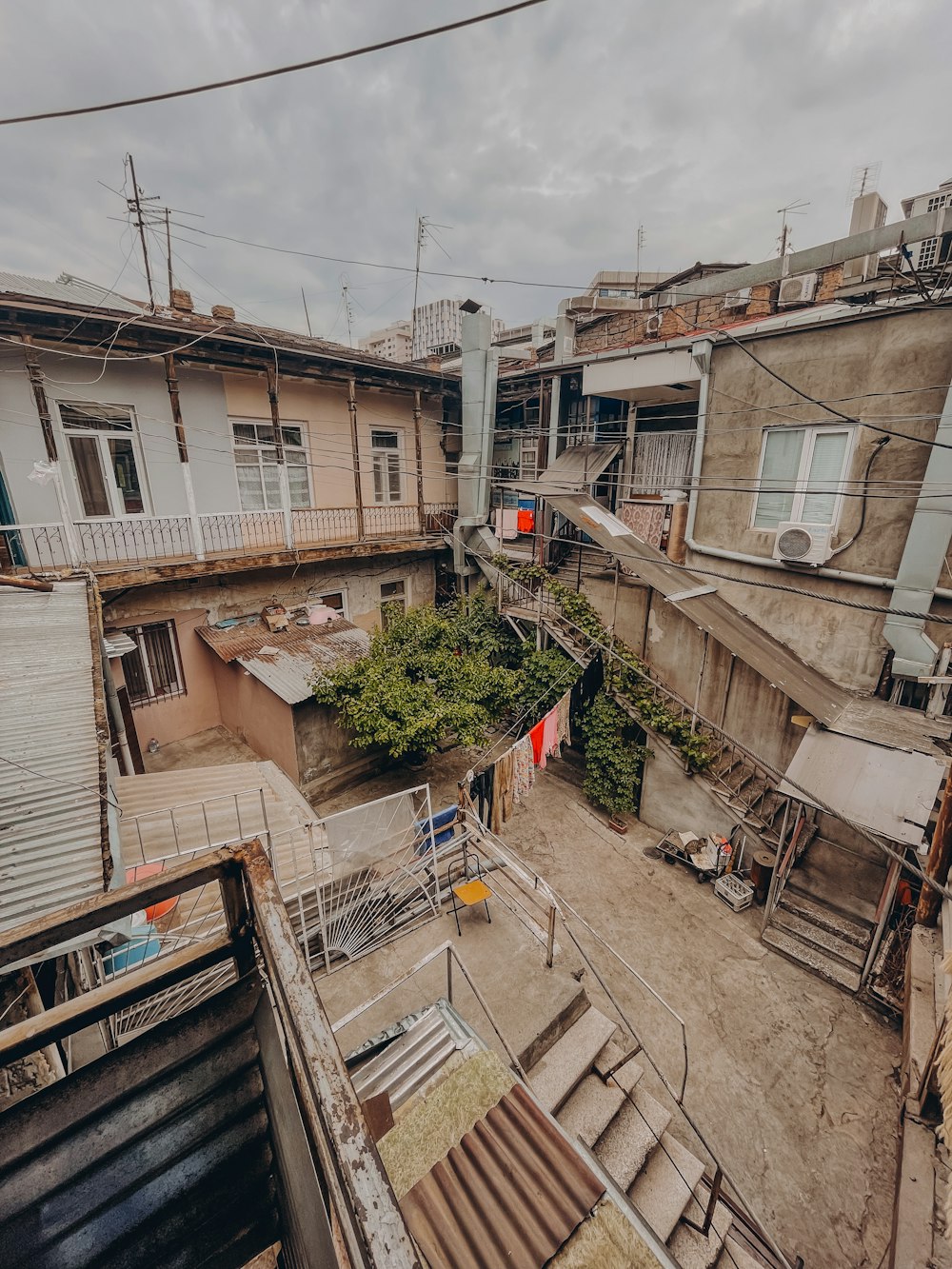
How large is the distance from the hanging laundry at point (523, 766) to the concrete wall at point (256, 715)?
446 centimetres

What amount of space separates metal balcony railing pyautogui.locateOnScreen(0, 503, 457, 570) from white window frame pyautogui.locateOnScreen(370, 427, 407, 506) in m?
0.78

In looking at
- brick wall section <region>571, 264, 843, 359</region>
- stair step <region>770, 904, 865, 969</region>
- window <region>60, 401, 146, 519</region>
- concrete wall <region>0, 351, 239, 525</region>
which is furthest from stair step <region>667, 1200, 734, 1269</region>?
window <region>60, 401, 146, 519</region>

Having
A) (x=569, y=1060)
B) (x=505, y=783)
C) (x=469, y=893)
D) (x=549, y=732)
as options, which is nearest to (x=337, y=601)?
(x=549, y=732)

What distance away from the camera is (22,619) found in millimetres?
7281

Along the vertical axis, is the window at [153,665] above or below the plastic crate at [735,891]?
above

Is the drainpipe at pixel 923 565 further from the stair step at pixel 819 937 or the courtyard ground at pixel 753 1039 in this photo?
the courtyard ground at pixel 753 1039

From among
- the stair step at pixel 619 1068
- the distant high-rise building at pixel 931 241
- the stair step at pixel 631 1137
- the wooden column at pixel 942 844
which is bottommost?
the stair step at pixel 631 1137

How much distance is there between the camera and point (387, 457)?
50.8ft

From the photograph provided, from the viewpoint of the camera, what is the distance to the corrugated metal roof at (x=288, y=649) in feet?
33.7

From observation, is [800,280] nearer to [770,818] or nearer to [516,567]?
[516,567]

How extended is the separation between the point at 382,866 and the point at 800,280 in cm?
1370

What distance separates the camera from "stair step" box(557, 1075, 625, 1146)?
464cm

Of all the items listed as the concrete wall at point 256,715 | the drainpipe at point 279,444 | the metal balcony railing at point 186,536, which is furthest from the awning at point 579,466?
the concrete wall at point 256,715

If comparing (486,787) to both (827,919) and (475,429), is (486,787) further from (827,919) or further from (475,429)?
(475,429)
